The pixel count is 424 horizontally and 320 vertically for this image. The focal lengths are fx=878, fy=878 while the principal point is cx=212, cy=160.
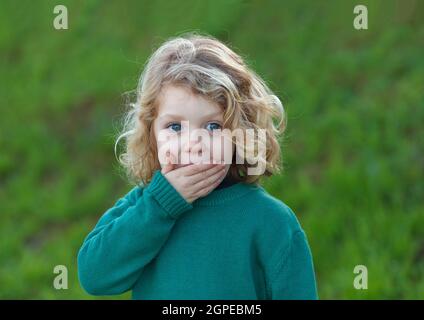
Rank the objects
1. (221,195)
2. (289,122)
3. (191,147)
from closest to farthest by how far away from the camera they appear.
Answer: (191,147) < (221,195) < (289,122)

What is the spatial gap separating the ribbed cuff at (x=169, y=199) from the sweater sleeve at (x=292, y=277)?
0.95 ft

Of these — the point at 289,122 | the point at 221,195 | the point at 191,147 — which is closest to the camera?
the point at 191,147

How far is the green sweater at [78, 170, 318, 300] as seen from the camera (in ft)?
7.57

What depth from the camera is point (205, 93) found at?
232 cm

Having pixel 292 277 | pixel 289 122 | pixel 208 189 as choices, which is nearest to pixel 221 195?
pixel 208 189

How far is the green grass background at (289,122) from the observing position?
533 centimetres

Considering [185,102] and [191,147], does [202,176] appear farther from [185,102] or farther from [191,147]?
[185,102]

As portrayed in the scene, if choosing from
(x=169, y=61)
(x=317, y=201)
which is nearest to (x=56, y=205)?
(x=317, y=201)

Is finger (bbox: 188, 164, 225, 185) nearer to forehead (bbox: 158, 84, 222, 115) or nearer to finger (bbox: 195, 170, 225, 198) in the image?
finger (bbox: 195, 170, 225, 198)

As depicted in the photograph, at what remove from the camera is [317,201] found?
5.53 meters

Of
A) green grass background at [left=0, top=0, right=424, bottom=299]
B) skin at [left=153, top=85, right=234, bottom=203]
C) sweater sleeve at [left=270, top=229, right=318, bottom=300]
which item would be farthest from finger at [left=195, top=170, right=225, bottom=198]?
green grass background at [left=0, top=0, right=424, bottom=299]

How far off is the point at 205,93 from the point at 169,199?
11.7 inches

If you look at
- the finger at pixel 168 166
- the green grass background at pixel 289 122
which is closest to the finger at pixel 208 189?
the finger at pixel 168 166

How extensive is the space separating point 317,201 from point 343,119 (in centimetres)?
64
